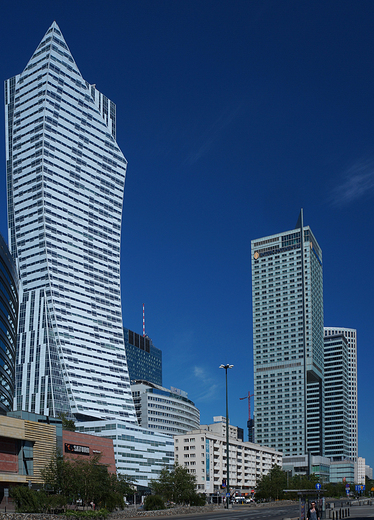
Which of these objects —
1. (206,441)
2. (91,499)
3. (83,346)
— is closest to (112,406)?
(83,346)

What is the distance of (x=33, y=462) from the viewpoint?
7581 centimetres

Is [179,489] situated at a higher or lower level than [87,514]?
lower

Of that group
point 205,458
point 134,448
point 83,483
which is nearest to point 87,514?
point 83,483

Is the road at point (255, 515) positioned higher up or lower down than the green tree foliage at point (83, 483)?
lower down

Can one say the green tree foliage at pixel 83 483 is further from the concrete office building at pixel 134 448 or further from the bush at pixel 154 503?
the concrete office building at pixel 134 448

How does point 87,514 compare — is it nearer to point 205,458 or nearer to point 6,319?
point 6,319

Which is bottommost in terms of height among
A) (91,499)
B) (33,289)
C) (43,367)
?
(91,499)

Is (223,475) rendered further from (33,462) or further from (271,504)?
(33,462)

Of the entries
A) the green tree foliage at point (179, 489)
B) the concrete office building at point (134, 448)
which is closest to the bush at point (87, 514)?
the green tree foliage at point (179, 489)

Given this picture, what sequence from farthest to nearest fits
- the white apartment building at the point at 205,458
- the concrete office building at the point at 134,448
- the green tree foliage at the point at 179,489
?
the white apartment building at the point at 205,458
the concrete office building at the point at 134,448
the green tree foliage at the point at 179,489

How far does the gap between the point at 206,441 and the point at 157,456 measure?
16.0 m

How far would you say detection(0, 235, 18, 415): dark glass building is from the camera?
3189 inches

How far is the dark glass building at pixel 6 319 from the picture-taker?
266 feet

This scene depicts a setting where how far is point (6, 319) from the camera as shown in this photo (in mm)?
84125
